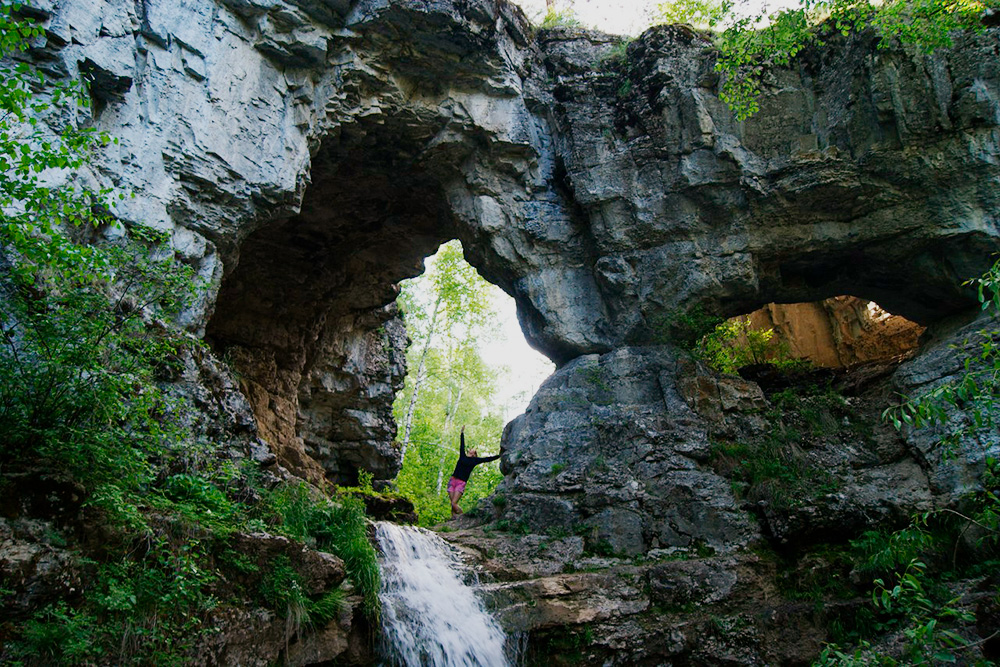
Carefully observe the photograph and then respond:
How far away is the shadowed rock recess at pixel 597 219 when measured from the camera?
8047 millimetres

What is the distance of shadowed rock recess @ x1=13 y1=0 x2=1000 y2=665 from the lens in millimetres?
8047

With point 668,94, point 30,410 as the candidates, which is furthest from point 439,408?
point 30,410

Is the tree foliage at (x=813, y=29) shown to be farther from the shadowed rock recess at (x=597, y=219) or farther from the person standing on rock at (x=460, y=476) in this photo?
the person standing on rock at (x=460, y=476)

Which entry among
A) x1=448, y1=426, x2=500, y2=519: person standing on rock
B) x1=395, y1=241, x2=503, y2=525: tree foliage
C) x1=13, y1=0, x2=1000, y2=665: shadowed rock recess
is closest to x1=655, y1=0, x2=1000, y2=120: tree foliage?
x1=13, y1=0, x2=1000, y2=665: shadowed rock recess

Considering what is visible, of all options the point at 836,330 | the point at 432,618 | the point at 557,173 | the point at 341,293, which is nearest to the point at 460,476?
the point at 341,293

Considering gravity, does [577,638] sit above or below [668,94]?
below

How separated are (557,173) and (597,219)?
1357 mm

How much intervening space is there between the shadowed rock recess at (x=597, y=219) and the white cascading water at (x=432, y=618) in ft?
1.55

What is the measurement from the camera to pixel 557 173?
12.5 meters

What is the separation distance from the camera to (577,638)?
23.9 ft

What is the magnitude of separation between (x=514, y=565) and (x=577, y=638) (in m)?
1.33

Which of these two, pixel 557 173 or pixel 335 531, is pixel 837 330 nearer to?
pixel 557 173

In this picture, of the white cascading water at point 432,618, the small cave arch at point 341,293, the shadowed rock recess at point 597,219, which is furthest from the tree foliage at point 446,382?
the white cascading water at point 432,618

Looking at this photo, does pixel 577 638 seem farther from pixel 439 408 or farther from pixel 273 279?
pixel 439 408
